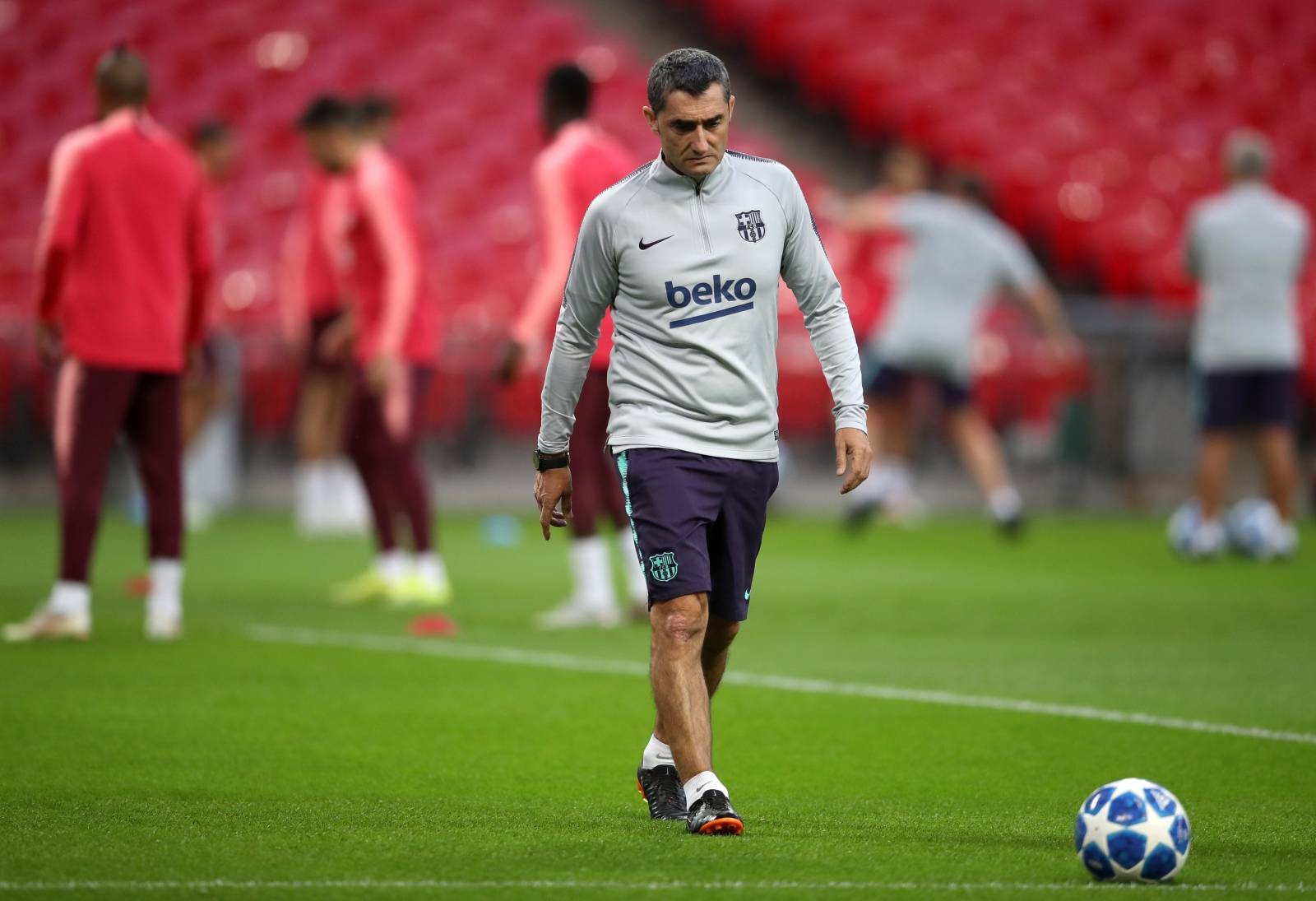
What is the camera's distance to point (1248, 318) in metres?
12.4

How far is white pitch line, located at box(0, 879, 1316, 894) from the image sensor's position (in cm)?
402

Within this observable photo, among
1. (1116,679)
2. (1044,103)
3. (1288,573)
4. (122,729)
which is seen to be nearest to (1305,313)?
(1044,103)

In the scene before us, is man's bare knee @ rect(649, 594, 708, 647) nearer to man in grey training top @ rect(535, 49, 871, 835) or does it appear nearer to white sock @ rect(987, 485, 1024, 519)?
man in grey training top @ rect(535, 49, 871, 835)

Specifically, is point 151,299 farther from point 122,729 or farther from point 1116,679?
point 1116,679

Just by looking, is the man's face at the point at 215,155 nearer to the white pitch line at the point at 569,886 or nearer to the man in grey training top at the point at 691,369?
the man in grey training top at the point at 691,369

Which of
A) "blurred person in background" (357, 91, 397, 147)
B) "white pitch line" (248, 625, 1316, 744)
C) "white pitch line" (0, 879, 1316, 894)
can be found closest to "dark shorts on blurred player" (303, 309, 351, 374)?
"blurred person in background" (357, 91, 397, 147)

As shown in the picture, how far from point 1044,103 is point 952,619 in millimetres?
13510

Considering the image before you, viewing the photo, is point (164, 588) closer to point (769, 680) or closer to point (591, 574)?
point (591, 574)

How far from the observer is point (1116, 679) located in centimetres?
750

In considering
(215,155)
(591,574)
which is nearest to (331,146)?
(591,574)

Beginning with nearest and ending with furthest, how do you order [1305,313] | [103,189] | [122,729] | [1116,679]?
1. [122,729]
2. [1116,679]
3. [103,189]
4. [1305,313]

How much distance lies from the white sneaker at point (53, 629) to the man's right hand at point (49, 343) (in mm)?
1069

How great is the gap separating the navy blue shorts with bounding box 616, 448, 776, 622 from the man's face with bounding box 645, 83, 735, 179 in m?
0.71

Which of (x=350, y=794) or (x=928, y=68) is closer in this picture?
(x=350, y=794)
